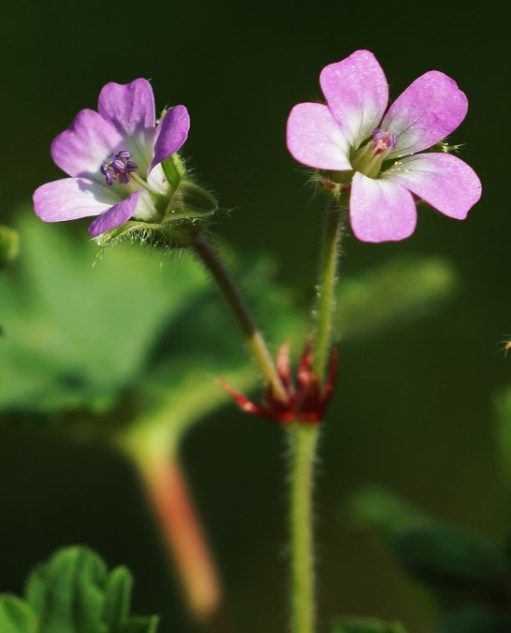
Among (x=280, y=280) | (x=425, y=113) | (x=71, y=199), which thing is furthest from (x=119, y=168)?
(x=280, y=280)

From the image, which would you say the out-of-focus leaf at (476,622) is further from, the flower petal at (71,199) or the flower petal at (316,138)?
the flower petal at (71,199)

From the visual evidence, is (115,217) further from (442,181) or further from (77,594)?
(77,594)

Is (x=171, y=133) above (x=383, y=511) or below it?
above

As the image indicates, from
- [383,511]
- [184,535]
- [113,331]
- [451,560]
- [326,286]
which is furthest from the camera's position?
[113,331]

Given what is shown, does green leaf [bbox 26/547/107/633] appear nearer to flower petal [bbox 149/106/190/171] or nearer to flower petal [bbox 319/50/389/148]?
flower petal [bbox 149/106/190/171]

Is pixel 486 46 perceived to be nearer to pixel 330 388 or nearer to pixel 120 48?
pixel 120 48

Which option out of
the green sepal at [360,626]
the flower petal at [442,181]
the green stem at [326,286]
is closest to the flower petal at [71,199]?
the green stem at [326,286]
